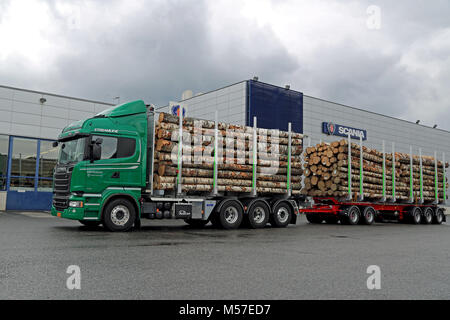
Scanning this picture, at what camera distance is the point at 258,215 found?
15836mm

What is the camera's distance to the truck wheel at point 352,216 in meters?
19.4

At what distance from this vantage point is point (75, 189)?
12188 mm

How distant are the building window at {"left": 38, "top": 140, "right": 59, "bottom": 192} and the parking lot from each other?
50.3 ft

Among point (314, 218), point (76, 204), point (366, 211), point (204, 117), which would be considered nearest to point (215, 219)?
point (76, 204)

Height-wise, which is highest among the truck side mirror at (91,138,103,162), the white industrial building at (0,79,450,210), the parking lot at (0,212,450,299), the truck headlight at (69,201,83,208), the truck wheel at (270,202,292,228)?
the white industrial building at (0,79,450,210)

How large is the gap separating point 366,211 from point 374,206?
90 cm

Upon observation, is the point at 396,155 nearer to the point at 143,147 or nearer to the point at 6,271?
the point at 143,147

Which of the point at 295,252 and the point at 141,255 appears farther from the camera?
the point at 295,252

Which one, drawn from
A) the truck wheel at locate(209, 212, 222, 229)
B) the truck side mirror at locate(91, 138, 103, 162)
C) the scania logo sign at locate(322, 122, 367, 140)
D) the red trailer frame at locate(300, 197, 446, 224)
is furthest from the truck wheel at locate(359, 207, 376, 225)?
the scania logo sign at locate(322, 122, 367, 140)

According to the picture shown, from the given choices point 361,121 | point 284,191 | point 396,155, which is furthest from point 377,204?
point 361,121

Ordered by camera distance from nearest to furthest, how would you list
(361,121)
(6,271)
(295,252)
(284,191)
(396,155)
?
(6,271)
(295,252)
(284,191)
(396,155)
(361,121)

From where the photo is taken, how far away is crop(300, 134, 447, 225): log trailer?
19.6 meters

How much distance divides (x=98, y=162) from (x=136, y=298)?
8.29m

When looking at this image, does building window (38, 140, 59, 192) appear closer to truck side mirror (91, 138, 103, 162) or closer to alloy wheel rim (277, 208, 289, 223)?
truck side mirror (91, 138, 103, 162)
